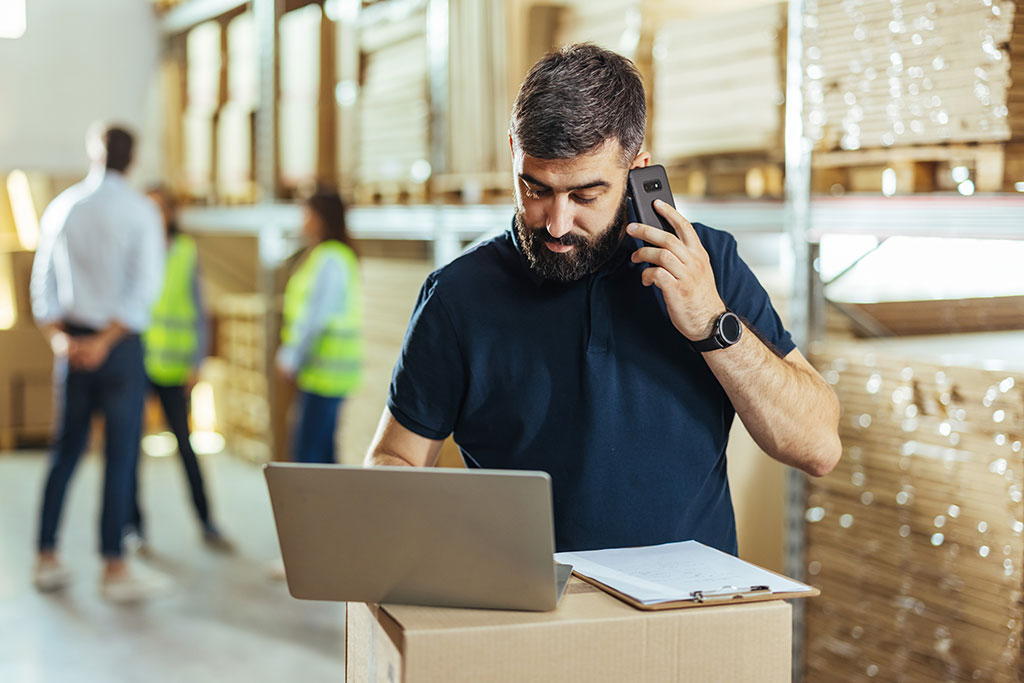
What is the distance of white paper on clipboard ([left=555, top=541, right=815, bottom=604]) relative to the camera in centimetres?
175

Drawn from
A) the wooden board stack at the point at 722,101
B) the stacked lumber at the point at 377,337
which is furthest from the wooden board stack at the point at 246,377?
the wooden board stack at the point at 722,101

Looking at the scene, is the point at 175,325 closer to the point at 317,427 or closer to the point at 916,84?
the point at 317,427

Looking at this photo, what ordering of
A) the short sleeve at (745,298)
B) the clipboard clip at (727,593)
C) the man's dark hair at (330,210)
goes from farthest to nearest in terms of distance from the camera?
the man's dark hair at (330,210) < the short sleeve at (745,298) < the clipboard clip at (727,593)

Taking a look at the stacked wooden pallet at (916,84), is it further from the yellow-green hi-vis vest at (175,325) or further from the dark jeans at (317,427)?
the yellow-green hi-vis vest at (175,325)

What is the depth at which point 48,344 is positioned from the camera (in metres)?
9.63

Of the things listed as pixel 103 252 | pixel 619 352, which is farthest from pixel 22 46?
pixel 619 352

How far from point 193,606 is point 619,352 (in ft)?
13.3

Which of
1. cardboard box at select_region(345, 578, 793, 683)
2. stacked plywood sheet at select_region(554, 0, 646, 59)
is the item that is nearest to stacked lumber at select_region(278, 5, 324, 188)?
stacked plywood sheet at select_region(554, 0, 646, 59)

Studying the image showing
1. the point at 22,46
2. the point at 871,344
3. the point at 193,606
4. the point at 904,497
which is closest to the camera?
the point at 904,497

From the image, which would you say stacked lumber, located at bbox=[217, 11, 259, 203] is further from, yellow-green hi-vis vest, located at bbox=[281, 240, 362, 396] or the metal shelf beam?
yellow-green hi-vis vest, located at bbox=[281, 240, 362, 396]

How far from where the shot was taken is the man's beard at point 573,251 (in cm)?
219

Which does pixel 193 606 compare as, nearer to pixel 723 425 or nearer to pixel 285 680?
pixel 285 680

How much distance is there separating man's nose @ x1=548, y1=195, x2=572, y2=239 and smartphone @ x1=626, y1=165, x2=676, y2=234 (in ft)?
0.42

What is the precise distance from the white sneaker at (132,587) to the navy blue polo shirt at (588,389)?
13.0 feet
